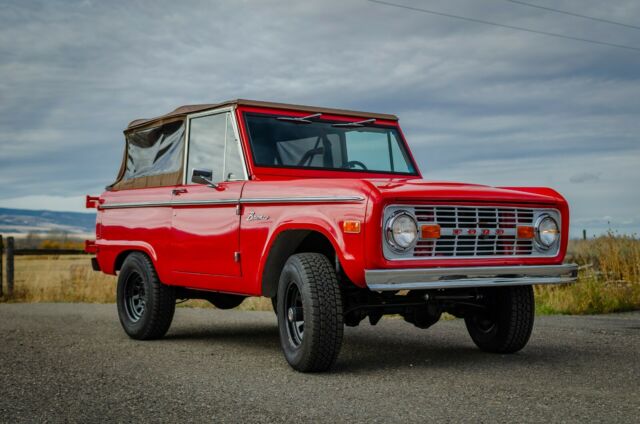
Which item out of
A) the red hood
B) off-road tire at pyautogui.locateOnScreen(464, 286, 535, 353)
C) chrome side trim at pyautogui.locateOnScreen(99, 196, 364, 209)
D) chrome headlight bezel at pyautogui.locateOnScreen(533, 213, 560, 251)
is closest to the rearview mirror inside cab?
chrome side trim at pyautogui.locateOnScreen(99, 196, 364, 209)

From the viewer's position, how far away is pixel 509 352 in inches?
281

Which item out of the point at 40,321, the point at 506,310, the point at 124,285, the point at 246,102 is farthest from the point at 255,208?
the point at 40,321

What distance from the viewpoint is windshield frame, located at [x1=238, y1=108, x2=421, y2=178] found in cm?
728

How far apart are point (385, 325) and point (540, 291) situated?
4.07 m

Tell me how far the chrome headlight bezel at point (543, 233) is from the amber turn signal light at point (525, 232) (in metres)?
0.07

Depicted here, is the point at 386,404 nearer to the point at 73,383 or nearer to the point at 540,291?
the point at 73,383

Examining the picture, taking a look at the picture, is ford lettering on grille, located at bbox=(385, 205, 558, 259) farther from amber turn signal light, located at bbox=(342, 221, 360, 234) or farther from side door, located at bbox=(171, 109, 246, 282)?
side door, located at bbox=(171, 109, 246, 282)

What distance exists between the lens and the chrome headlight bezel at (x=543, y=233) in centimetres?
641

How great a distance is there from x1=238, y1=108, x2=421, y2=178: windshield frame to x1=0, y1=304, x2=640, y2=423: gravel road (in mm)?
1658

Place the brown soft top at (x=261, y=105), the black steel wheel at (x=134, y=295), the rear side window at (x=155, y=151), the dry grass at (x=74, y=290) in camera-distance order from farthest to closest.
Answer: the dry grass at (x=74, y=290)
the black steel wheel at (x=134, y=295)
the rear side window at (x=155, y=151)
the brown soft top at (x=261, y=105)

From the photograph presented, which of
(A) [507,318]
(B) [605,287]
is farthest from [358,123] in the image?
(B) [605,287]

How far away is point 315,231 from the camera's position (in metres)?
6.41

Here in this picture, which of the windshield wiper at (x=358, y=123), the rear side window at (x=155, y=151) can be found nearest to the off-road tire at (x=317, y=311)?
the windshield wiper at (x=358, y=123)

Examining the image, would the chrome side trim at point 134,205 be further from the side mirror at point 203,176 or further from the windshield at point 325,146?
the windshield at point 325,146
